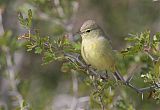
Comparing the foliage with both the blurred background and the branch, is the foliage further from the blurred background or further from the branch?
the blurred background

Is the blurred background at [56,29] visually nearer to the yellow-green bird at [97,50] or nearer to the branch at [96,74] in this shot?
the yellow-green bird at [97,50]

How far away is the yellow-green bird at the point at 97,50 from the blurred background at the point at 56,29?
1.57 metres

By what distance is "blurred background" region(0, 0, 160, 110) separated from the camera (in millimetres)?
6228

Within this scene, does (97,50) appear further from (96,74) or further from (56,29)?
(56,29)

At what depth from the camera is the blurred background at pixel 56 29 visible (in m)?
6.23

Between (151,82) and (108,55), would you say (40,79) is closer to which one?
(108,55)

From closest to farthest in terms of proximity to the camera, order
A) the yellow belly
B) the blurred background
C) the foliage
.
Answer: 1. the foliage
2. the yellow belly
3. the blurred background

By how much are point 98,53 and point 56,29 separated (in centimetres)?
258

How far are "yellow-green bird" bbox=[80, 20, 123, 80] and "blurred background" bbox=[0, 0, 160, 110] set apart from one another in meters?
1.57

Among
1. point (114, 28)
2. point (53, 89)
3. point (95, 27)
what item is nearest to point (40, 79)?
point (53, 89)

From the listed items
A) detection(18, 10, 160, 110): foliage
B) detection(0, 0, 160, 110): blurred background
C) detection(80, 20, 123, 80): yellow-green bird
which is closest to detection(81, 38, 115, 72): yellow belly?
detection(80, 20, 123, 80): yellow-green bird

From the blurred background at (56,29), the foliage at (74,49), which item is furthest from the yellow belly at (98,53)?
the blurred background at (56,29)

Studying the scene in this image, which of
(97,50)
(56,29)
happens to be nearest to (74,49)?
(97,50)

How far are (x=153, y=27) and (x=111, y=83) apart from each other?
4212 mm
